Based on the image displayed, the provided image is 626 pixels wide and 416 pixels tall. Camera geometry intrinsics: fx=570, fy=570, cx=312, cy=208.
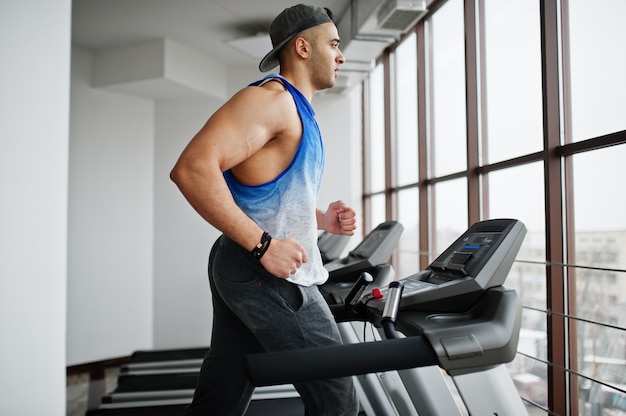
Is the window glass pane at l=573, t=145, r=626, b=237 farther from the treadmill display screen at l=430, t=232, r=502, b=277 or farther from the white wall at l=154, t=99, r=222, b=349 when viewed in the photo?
the white wall at l=154, t=99, r=222, b=349

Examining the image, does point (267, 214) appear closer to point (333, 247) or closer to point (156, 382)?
point (333, 247)

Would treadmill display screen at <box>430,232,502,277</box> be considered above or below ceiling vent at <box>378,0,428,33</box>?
below

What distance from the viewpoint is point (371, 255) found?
2.26 metres

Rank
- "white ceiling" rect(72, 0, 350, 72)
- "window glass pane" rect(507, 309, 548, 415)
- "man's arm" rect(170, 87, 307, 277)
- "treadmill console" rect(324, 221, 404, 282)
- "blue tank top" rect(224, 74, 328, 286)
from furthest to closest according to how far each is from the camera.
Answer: "white ceiling" rect(72, 0, 350, 72) < "window glass pane" rect(507, 309, 548, 415) < "treadmill console" rect(324, 221, 404, 282) < "blue tank top" rect(224, 74, 328, 286) < "man's arm" rect(170, 87, 307, 277)

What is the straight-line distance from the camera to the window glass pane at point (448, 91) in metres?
3.67

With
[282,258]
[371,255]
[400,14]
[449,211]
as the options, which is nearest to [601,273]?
[371,255]

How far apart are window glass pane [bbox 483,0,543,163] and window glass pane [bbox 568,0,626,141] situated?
25 cm

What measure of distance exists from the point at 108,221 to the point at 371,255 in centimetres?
352

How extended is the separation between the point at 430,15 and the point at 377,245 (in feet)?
7.73

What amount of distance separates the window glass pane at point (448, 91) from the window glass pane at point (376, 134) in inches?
43.4

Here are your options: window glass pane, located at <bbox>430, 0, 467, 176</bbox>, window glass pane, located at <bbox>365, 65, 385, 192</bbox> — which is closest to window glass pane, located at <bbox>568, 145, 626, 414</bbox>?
window glass pane, located at <bbox>430, 0, 467, 176</bbox>

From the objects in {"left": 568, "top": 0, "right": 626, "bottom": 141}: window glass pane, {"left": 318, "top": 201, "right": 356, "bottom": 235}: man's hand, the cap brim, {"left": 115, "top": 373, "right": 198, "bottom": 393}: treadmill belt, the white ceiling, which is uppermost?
the white ceiling

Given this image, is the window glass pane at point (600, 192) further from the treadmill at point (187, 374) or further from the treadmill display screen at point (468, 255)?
the treadmill display screen at point (468, 255)

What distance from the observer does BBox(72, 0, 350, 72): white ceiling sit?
4.26 meters
